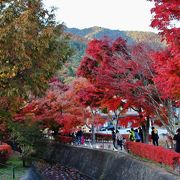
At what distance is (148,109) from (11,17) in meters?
14.5

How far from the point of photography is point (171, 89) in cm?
1792

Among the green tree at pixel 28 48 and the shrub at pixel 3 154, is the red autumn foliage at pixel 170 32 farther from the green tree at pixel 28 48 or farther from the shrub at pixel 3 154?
the shrub at pixel 3 154

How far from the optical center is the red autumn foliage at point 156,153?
19.5 m

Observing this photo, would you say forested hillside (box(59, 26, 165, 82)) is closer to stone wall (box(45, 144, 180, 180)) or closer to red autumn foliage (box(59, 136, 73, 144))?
stone wall (box(45, 144, 180, 180))

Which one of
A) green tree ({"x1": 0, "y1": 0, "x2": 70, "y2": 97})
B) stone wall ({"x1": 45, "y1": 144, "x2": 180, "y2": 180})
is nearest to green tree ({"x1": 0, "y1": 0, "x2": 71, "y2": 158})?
green tree ({"x1": 0, "y1": 0, "x2": 70, "y2": 97})

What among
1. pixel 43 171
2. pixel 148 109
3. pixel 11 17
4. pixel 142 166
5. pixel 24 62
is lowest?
pixel 43 171

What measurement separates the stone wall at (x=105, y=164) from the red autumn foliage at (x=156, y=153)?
763 millimetres

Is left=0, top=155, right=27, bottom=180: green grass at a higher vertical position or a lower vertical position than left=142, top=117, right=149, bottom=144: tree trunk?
lower

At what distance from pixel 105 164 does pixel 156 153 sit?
736 cm

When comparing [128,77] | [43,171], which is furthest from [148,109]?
[43,171]

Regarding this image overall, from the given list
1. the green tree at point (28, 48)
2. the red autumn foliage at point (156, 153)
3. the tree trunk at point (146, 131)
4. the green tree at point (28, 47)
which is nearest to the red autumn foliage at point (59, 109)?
the tree trunk at point (146, 131)

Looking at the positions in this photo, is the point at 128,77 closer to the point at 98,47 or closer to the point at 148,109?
the point at 148,109

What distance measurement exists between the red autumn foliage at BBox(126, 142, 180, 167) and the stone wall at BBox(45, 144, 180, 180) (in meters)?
0.76

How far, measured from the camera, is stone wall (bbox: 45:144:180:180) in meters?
20.5
